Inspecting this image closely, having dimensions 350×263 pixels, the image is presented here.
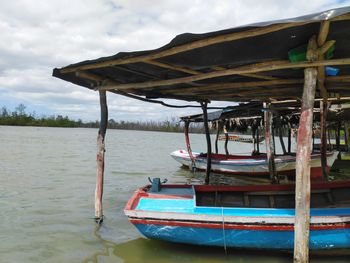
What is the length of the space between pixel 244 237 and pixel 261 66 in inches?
102

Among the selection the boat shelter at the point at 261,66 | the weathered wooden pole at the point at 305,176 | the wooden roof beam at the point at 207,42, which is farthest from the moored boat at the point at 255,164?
the wooden roof beam at the point at 207,42

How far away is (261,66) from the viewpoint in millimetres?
4672

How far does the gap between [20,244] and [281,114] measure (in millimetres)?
10149

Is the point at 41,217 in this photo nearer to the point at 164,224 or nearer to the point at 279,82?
the point at 164,224

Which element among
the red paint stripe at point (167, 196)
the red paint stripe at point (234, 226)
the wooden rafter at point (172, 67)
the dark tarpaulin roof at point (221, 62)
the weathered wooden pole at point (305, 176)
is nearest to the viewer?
the dark tarpaulin roof at point (221, 62)

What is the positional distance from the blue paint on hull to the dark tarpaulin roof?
2.38 metres

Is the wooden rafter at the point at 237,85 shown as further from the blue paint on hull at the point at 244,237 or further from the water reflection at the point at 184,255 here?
the water reflection at the point at 184,255

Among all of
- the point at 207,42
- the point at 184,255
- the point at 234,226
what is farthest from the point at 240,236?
the point at 207,42

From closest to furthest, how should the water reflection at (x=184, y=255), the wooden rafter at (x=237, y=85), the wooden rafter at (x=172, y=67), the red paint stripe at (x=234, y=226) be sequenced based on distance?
the red paint stripe at (x=234, y=226)
the wooden rafter at (x=172, y=67)
the water reflection at (x=184, y=255)
the wooden rafter at (x=237, y=85)

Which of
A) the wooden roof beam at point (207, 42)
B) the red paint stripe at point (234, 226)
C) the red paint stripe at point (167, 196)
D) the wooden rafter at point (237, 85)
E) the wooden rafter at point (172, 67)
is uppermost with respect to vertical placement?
the wooden roof beam at point (207, 42)

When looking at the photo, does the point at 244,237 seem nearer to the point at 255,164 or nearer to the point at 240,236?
the point at 240,236

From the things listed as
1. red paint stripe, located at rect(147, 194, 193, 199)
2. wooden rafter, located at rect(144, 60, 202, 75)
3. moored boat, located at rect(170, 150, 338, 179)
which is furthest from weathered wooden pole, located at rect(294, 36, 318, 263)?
moored boat, located at rect(170, 150, 338, 179)

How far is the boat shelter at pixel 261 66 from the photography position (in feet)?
13.2

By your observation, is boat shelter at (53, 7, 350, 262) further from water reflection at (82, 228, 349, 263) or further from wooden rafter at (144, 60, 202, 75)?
water reflection at (82, 228, 349, 263)
